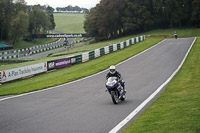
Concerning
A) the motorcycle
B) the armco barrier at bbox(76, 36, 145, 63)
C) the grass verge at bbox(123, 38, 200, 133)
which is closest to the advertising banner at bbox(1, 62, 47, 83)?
the armco barrier at bbox(76, 36, 145, 63)

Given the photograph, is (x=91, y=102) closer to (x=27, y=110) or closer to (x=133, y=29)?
(x=27, y=110)

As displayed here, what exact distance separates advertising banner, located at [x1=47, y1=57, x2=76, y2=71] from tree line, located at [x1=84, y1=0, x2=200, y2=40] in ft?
181

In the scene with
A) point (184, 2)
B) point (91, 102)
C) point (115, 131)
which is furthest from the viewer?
point (184, 2)

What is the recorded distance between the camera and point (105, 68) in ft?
108

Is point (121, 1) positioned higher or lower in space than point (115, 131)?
higher

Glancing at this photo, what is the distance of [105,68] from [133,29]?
211 ft

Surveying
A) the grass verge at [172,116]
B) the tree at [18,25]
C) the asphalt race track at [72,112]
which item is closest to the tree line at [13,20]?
the tree at [18,25]

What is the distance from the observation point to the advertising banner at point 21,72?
2742 cm

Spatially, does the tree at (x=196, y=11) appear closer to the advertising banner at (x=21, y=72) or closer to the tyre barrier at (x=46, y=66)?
the tyre barrier at (x=46, y=66)

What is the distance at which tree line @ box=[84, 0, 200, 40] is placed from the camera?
9069 centimetres

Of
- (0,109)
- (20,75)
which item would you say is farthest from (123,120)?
(20,75)

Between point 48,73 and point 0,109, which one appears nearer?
point 0,109

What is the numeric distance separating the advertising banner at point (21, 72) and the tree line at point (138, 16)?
61.5 meters

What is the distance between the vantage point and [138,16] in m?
93.1
